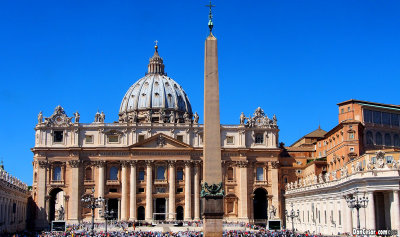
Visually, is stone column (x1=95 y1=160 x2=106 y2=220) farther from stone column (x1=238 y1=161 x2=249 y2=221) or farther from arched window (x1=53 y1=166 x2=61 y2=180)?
stone column (x1=238 y1=161 x2=249 y2=221)

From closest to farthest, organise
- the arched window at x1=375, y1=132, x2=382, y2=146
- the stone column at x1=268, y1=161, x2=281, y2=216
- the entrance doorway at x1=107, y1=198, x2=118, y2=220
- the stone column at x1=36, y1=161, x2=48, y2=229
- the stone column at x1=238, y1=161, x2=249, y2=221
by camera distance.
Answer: the arched window at x1=375, y1=132, x2=382, y2=146
the stone column at x1=36, y1=161, x2=48, y2=229
the entrance doorway at x1=107, y1=198, x2=118, y2=220
the stone column at x1=238, y1=161, x2=249, y2=221
the stone column at x1=268, y1=161, x2=281, y2=216

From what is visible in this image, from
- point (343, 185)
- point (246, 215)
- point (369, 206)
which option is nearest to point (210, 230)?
point (369, 206)

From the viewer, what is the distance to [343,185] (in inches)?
2133

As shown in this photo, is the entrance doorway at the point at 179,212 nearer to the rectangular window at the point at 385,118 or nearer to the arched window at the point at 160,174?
the arched window at the point at 160,174

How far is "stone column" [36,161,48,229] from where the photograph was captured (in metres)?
84.4

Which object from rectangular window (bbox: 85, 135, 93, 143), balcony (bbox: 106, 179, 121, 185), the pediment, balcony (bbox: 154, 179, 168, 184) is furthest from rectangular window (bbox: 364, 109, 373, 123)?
rectangular window (bbox: 85, 135, 93, 143)

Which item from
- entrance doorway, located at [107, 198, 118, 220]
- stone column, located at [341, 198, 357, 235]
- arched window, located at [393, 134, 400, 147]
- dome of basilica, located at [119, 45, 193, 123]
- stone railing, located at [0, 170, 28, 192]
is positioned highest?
dome of basilica, located at [119, 45, 193, 123]

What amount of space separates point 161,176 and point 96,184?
960 cm

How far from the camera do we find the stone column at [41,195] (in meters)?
84.4

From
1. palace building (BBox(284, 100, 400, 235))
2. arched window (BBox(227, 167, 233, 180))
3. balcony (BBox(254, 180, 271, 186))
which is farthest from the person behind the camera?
arched window (BBox(227, 167, 233, 180))

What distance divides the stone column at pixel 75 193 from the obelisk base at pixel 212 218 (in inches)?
2105

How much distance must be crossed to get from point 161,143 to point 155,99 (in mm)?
32110

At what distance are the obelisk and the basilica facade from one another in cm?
5239

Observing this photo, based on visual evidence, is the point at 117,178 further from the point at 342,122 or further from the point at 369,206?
the point at 369,206
